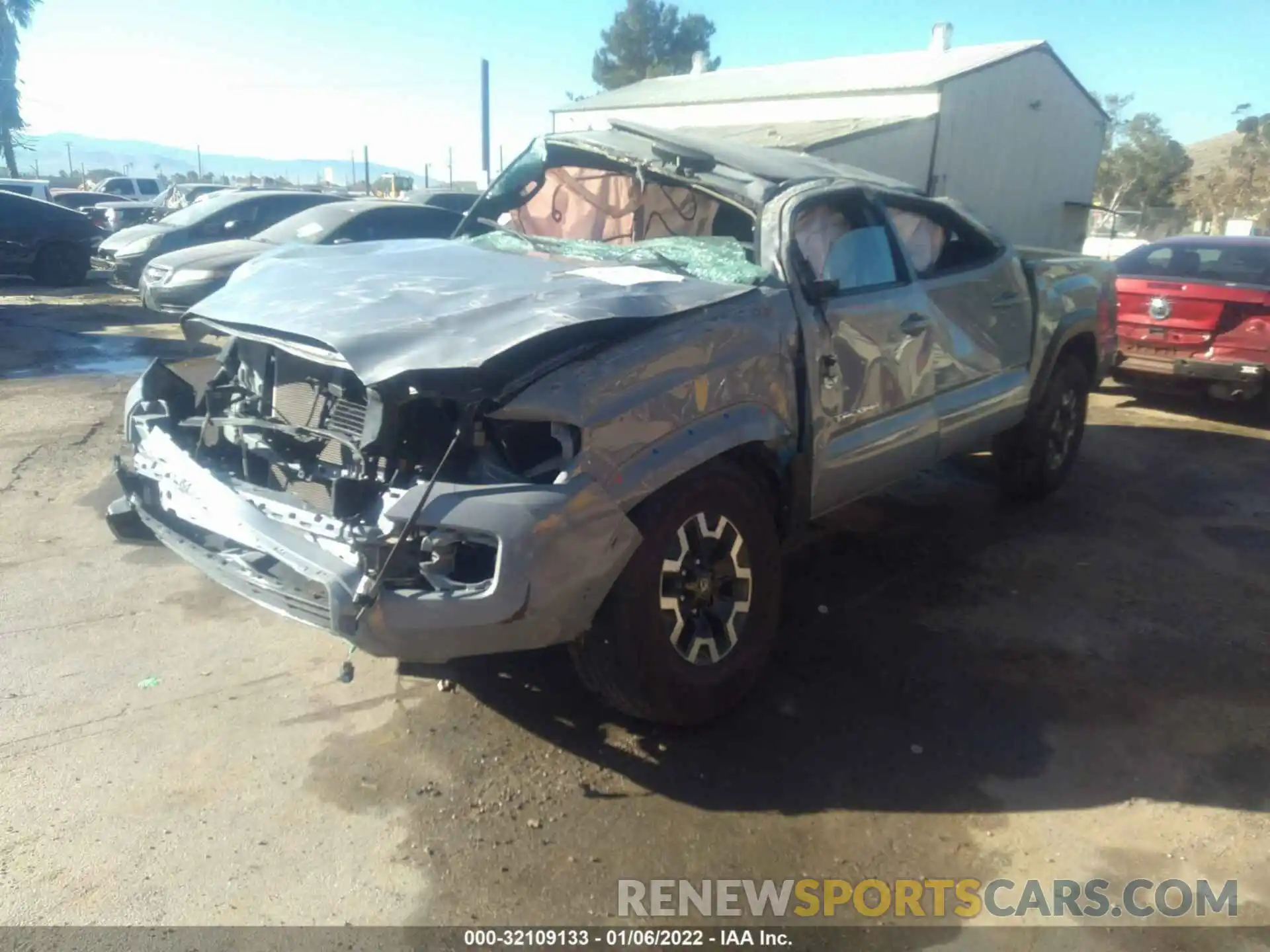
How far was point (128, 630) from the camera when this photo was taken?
380 cm

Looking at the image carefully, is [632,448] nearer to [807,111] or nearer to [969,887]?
[969,887]

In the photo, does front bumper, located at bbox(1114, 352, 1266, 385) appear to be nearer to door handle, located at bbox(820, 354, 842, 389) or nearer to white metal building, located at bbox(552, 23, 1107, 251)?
door handle, located at bbox(820, 354, 842, 389)

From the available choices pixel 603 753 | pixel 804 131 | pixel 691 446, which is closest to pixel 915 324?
pixel 691 446

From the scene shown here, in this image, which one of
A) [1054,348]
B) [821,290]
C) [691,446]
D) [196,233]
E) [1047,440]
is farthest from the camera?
[196,233]

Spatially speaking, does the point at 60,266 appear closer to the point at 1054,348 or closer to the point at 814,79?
the point at 1054,348

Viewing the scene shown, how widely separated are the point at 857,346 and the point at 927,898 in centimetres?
207

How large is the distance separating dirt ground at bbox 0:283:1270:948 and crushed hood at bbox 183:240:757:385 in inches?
50.6

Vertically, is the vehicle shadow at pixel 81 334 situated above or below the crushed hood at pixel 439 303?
A: below

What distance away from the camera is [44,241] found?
14.3 meters

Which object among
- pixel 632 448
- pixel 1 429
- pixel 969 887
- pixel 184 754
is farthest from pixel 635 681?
pixel 1 429

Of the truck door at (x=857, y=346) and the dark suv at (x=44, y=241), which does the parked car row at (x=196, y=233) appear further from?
the truck door at (x=857, y=346)

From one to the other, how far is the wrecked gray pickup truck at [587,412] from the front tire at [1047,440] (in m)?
1.04

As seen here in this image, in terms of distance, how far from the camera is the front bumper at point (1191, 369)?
7.54 m

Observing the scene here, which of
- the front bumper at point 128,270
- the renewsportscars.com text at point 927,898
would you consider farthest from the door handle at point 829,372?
the front bumper at point 128,270
